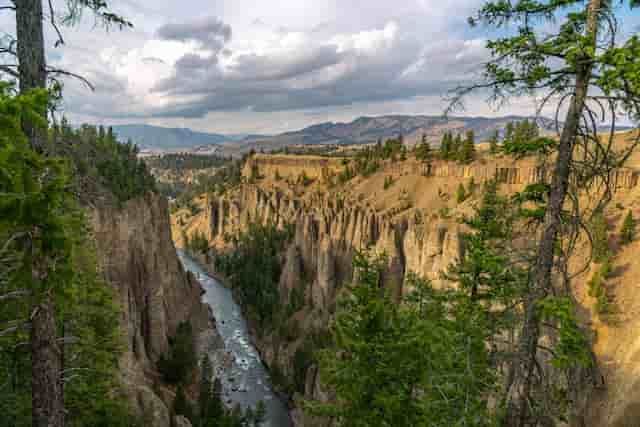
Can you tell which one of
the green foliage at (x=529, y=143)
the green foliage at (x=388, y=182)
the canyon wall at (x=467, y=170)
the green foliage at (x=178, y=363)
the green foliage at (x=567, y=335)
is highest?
the green foliage at (x=529, y=143)

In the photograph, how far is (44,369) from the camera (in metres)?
5.59

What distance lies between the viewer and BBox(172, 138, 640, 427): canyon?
67.6 ft

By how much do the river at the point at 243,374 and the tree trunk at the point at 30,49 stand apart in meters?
33.9

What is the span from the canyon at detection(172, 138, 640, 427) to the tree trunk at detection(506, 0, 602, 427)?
0.44 meters

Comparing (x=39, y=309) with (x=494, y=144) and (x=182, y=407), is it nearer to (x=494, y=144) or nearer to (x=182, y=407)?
(x=494, y=144)

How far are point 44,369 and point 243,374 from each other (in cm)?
3976

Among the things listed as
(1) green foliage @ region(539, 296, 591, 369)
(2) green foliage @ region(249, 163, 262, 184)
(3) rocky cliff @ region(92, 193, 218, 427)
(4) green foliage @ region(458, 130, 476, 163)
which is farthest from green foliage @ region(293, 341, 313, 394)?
(2) green foliage @ region(249, 163, 262, 184)

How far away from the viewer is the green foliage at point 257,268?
178ft

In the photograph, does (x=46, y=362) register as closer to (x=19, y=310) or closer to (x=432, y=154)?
(x=19, y=310)

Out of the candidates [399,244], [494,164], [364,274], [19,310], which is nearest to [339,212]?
[399,244]

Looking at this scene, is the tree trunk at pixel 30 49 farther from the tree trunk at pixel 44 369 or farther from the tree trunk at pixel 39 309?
the tree trunk at pixel 44 369

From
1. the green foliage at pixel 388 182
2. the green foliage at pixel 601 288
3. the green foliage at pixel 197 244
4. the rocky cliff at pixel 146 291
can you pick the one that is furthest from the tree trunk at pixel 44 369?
the green foliage at pixel 197 244

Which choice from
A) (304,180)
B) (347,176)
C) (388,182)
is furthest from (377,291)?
(304,180)

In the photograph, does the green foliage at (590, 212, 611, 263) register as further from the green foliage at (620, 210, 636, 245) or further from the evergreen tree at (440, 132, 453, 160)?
the evergreen tree at (440, 132, 453, 160)
